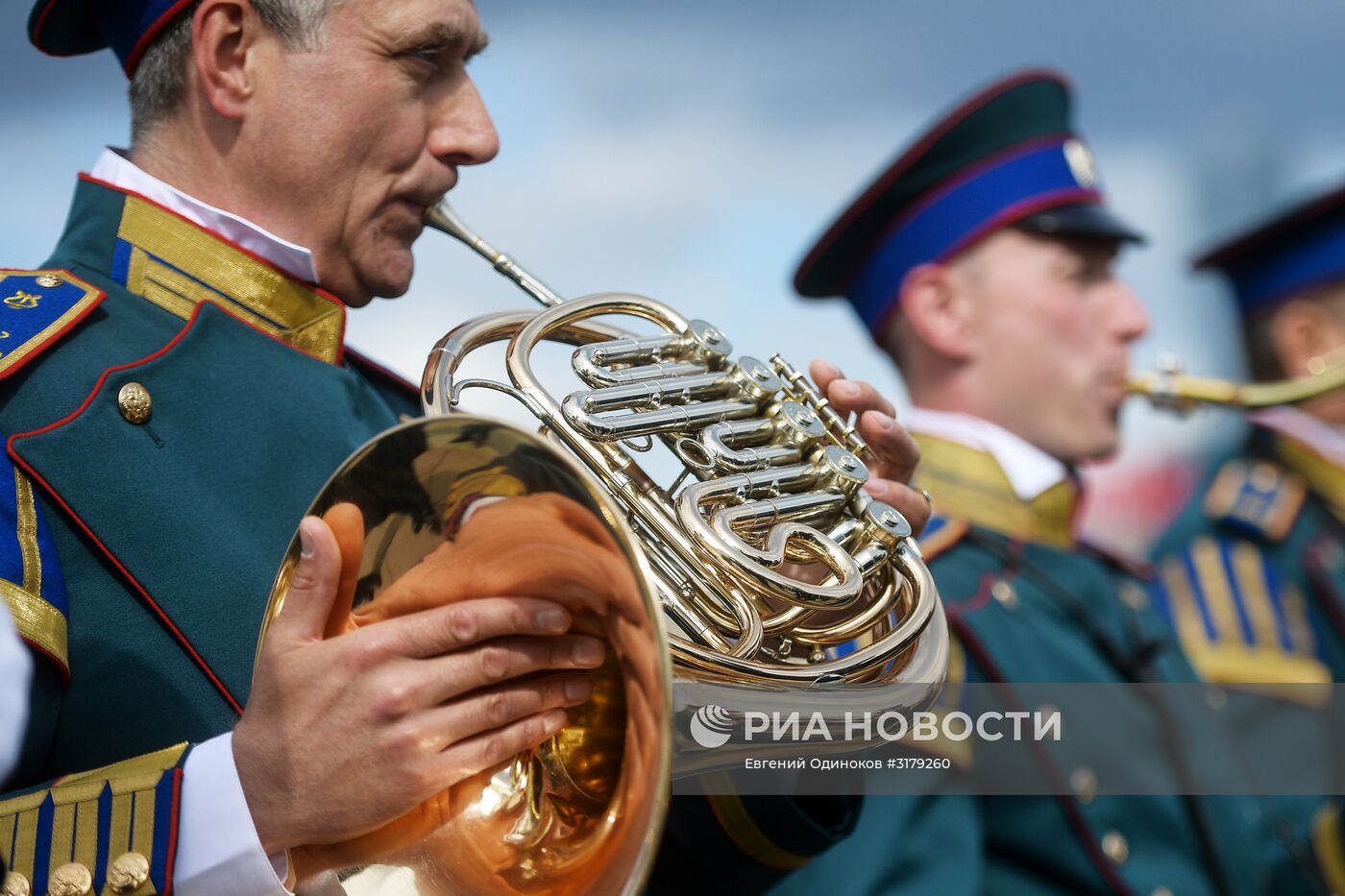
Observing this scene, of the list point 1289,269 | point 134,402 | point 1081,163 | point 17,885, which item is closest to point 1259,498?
point 1289,269

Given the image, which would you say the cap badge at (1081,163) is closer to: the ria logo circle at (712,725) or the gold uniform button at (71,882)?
the ria logo circle at (712,725)

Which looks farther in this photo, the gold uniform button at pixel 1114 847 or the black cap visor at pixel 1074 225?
the black cap visor at pixel 1074 225

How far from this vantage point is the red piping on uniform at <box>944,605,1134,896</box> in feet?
11.2

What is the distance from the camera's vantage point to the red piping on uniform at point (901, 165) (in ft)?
14.4

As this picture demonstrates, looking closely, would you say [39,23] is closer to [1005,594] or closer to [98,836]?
[98,836]

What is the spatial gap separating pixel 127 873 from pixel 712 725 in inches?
27.3

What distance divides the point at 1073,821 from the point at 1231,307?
3.53 m

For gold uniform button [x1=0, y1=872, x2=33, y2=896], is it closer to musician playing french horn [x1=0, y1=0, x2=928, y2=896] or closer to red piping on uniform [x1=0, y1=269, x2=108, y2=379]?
Answer: musician playing french horn [x1=0, y1=0, x2=928, y2=896]

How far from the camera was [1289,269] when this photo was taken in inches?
241

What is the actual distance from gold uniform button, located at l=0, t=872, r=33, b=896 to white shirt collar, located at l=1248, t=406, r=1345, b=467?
4.91 metres

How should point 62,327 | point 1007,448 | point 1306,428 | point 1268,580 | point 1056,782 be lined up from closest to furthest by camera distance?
point 62,327 → point 1056,782 → point 1007,448 → point 1268,580 → point 1306,428

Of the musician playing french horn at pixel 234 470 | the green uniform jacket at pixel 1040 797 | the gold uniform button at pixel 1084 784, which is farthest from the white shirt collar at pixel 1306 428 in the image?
the musician playing french horn at pixel 234 470

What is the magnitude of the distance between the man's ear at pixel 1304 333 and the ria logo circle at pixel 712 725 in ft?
15.6

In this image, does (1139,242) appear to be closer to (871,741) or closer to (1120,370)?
(1120,370)
